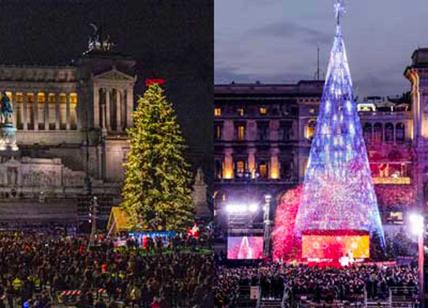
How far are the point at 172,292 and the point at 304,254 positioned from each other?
37.2 feet

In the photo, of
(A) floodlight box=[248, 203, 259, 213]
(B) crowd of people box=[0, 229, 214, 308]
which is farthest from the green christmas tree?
(A) floodlight box=[248, 203, 259, 213]

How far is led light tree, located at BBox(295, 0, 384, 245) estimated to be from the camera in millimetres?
29859

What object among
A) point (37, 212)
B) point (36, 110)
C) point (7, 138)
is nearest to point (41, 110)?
point (36, 110)

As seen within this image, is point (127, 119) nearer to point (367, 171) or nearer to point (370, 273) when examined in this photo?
point (367, 171)

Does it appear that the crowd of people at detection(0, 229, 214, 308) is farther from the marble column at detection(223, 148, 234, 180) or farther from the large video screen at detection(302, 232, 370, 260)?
the marble column at detection(223, 148, 234, 180)

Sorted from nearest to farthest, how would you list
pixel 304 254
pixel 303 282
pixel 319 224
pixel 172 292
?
pixel 172 292 < pixel 303 282 < pixel 304 254 < pixel 319 224

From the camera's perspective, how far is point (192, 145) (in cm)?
4456

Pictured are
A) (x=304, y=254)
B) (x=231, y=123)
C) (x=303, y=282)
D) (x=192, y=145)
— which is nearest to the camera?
(x=303, y=282)

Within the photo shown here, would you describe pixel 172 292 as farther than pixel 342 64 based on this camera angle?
No

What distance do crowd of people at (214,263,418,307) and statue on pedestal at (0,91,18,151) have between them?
24.6 metres

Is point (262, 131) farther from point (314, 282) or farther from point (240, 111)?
point (314, 282)

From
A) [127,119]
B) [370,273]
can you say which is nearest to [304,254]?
[370,273]

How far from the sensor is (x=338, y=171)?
30.7 metres

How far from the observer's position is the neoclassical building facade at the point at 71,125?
43219 millimetres
